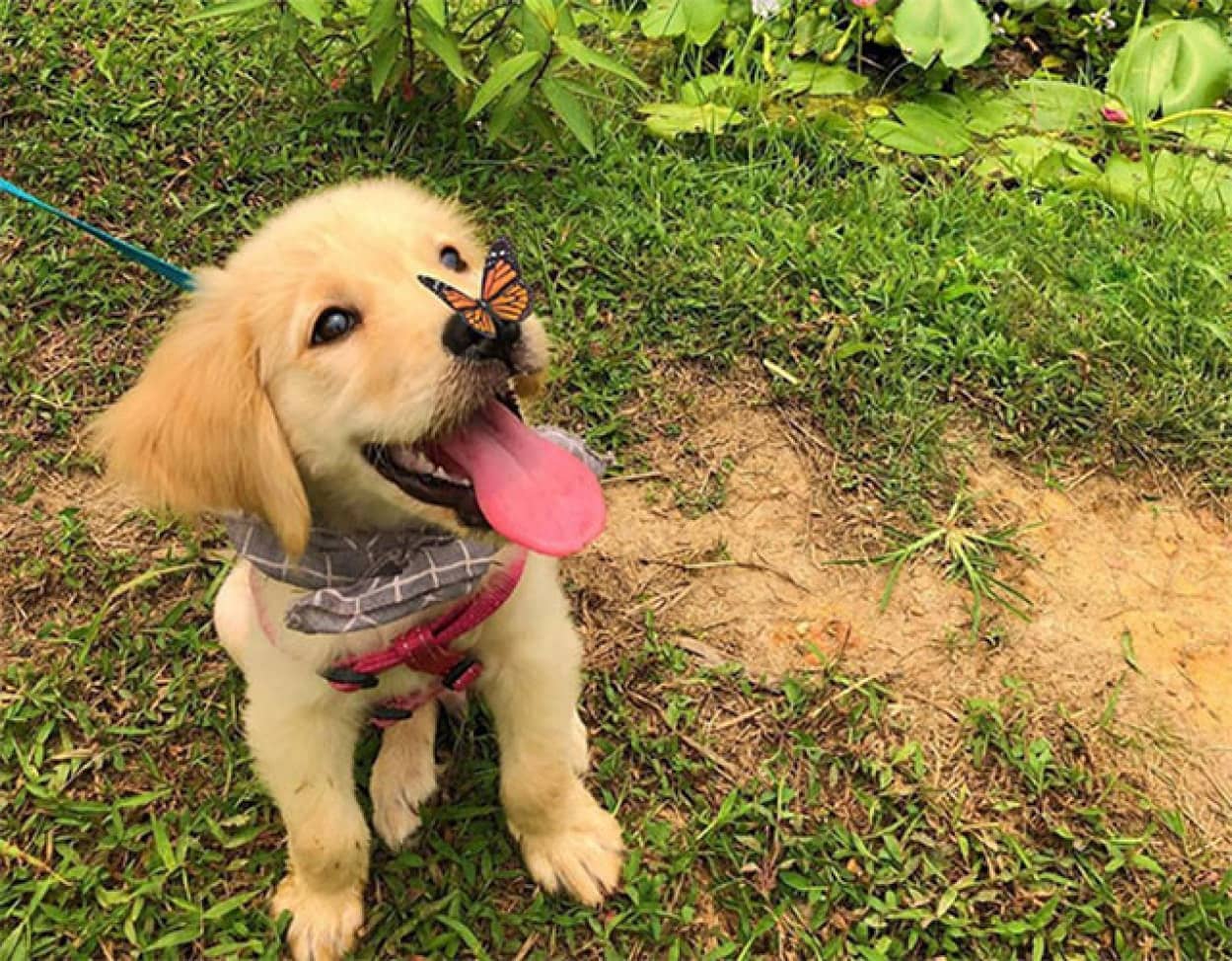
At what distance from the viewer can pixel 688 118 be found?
12.7 ft

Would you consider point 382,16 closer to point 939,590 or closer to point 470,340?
point 470,340

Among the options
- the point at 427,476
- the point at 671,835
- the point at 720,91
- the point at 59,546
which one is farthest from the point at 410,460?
the point at 720,91

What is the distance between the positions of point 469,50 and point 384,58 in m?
0.31

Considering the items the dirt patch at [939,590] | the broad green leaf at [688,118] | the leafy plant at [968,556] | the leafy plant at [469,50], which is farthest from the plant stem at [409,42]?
the leafy plant at [968,556]

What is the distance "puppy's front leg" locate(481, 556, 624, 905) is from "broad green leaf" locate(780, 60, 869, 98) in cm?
251

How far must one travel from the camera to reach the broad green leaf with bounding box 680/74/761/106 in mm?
3941

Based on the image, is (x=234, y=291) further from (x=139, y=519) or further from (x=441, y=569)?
(x=139, y=519)

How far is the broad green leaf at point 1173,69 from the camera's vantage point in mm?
4094

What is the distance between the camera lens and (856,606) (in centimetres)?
285

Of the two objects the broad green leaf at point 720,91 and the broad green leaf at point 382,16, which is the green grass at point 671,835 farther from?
the broad green leaf at point 720,91

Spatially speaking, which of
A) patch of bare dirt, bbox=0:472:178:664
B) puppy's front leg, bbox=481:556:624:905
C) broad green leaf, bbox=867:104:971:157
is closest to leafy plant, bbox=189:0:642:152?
broad green leaf, bbox=867:104:971:157

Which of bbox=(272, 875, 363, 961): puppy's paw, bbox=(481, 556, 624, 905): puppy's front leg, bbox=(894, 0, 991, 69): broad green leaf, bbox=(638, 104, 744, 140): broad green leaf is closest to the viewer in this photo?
bbox=(481, 556, 624, 905): puppy's front leg

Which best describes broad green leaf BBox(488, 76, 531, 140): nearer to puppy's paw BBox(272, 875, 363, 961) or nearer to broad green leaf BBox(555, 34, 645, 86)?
broad green leaf BBox(555, 34, 645, 86)

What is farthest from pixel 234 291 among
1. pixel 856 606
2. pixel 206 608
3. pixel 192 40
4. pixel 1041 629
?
pixel 192 40
